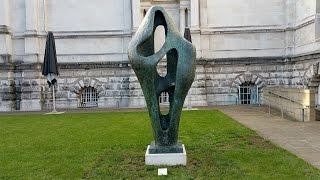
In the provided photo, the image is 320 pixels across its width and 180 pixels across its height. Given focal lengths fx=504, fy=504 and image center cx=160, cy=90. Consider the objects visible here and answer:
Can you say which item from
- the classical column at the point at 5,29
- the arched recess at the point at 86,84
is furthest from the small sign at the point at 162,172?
the classical column at the point at 5,29

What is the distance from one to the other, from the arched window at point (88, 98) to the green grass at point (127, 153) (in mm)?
11633

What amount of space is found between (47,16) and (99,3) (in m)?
3.26

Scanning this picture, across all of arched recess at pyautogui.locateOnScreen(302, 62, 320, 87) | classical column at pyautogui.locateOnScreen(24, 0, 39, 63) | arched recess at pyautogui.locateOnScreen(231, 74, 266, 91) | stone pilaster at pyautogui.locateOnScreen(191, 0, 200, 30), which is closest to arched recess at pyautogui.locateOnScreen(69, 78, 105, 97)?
classical column at pyautogui.locateOnScreen(24, 0, 39, 63)

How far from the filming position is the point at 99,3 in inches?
1212

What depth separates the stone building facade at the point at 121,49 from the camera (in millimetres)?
29656

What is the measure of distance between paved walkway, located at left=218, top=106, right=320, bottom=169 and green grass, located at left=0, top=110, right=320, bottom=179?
431 millimetres

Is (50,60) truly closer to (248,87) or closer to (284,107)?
(248,87)

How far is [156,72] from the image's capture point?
35.9ft

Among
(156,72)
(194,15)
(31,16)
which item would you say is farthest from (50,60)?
(156,72)

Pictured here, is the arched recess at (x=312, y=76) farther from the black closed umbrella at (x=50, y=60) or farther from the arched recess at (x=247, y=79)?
the black closed umbrella at (x=50, y=60)

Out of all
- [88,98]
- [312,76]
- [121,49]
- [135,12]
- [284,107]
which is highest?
[135,12]

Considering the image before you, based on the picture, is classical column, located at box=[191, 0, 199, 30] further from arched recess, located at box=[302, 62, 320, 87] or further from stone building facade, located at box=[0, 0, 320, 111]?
arched recess, located at box=[302, 62, 320, 87]

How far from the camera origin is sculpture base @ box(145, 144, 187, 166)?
34.4 feet

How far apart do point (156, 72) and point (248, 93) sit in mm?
20429
